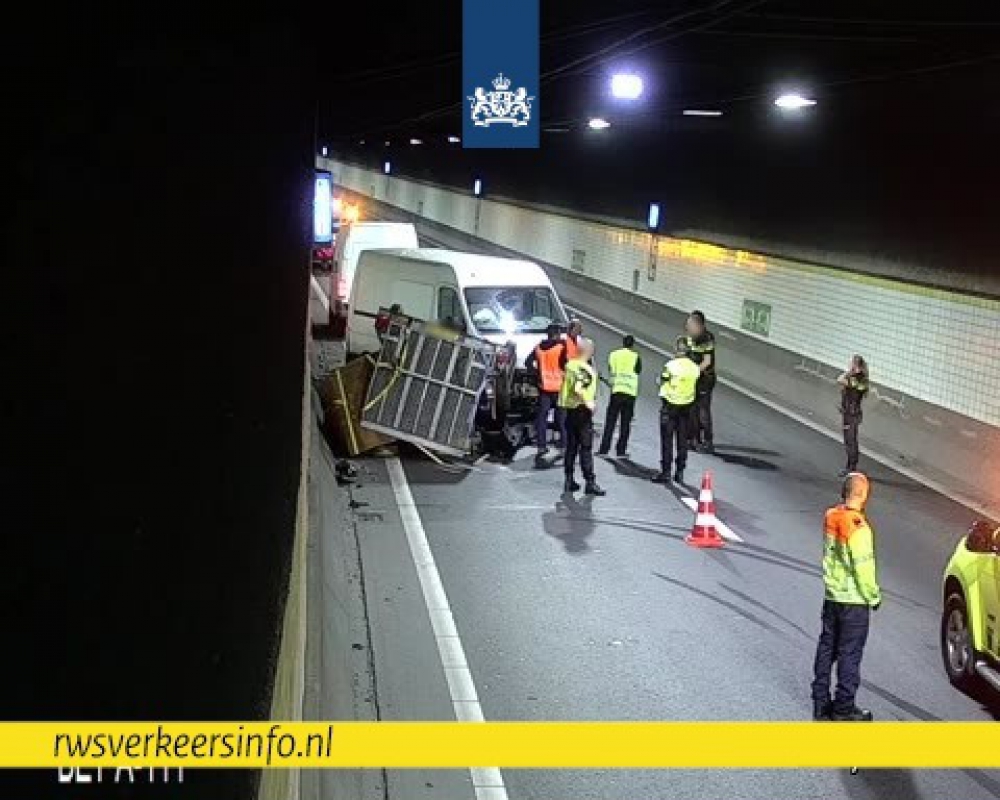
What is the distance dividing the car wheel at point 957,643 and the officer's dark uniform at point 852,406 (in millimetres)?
6768

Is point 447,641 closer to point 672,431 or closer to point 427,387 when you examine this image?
point 427,387

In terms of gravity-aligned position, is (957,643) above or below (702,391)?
below

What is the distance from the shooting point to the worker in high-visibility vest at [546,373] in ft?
53.5

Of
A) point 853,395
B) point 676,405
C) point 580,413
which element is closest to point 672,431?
point 676,405

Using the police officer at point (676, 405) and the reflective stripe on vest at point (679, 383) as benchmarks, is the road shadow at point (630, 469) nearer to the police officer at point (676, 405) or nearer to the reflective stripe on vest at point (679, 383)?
the police officer at point (676, 405)

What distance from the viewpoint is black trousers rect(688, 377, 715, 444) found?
17.8 metres

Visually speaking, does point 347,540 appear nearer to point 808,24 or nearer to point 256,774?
point 808,24

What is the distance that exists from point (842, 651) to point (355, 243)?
792 inches

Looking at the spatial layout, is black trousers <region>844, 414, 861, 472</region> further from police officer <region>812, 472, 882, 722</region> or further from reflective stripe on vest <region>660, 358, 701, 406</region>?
police officer <region>812, 472, 882, 722</region>

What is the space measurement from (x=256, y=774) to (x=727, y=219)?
25.4 m

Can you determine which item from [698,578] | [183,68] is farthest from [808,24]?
[183,68]

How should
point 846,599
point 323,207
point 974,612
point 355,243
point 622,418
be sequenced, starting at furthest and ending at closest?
point 355,243, point 323,207, point 622,418, point 974,612, point 846,599

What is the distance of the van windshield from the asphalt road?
8.94ft

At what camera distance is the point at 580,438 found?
1471 centimetres
